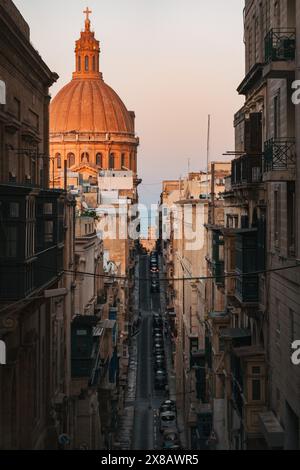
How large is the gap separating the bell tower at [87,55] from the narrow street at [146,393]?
29352 mm

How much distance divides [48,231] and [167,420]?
26.0 metres

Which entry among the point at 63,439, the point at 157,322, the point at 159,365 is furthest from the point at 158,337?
the point at 63,439

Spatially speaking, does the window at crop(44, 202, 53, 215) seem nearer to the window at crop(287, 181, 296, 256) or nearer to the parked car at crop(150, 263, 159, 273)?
the window at crop(287, 181, 296, 256)

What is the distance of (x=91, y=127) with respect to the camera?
332 ft

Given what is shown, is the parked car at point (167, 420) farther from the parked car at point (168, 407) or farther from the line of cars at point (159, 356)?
the line of cars at point (159, 356)

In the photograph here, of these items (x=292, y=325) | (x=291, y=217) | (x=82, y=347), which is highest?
(x=291, y=217)

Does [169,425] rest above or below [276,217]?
below

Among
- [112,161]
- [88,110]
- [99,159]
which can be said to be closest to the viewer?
[88,110]

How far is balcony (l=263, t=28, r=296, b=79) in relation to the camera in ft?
55.7

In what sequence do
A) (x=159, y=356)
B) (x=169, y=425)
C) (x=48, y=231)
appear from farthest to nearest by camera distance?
1. (x=159, y=356)
2. (x=169, y=425)
3. (x=48, y=231)

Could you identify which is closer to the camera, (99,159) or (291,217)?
(291,217)

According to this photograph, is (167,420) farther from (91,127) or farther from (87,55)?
(87,55)

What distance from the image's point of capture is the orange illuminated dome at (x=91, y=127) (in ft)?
327

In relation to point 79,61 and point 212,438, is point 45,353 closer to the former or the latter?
point 212,438
